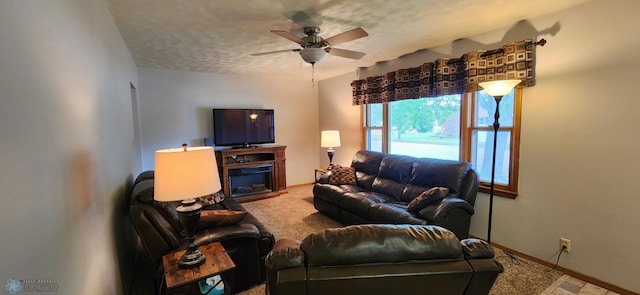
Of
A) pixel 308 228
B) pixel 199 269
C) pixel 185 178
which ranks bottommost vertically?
pixel 308 228

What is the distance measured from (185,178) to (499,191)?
3190 millimetres

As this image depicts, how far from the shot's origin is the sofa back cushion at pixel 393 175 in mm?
Result: 3639

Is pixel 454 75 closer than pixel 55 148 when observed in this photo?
No

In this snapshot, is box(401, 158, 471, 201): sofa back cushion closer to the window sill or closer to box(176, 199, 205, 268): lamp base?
the window sill

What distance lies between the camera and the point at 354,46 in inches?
138

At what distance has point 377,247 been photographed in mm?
1105

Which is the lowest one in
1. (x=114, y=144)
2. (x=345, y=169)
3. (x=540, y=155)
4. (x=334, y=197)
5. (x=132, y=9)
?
(x=334, y=197)

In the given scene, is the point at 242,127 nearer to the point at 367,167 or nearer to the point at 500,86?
the point at 367,167

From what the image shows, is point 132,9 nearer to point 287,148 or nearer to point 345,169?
point 345,169

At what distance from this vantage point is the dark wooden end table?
1.54 m

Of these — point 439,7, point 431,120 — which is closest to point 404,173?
point 431,120

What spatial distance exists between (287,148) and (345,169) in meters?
1.99

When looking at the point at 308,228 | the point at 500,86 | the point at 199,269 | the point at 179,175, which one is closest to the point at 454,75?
the point at 500,86

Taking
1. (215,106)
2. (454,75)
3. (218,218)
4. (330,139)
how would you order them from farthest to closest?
(215,106) < (330,139) < (454,75) < (218,218)
